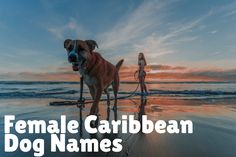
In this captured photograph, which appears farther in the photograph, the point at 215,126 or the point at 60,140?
the point at 215,126

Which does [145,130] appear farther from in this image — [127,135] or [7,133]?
[7,133]

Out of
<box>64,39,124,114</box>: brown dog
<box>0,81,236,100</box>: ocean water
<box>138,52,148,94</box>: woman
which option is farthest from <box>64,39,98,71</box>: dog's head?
<box>138,52,148,94</box>: woman

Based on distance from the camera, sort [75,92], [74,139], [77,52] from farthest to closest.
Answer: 1. [75,92]
2. [77,52]
3. [74,139]

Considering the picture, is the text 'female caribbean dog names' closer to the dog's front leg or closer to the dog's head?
the dog's front leg

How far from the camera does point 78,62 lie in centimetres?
384

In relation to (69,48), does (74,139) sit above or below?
below

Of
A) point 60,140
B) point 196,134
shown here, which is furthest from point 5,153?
point 196,134

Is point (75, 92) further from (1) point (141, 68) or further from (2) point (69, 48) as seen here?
(2) point (69, 48)

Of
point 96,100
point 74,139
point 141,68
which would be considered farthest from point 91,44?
point 141,68

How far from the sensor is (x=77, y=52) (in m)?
3.81

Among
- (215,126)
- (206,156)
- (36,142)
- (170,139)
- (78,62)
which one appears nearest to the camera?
(206,156)

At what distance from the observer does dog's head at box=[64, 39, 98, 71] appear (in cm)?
375

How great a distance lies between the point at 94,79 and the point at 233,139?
2553mm

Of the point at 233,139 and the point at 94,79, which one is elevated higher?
the point at 94,79
